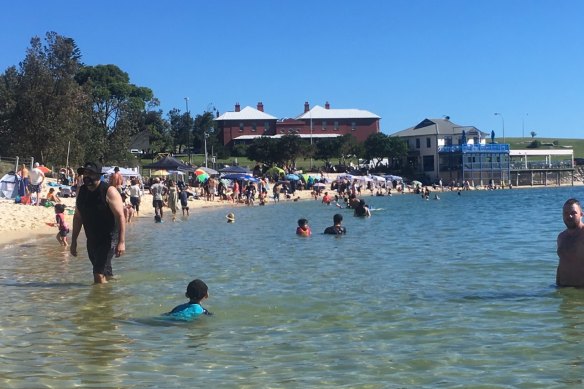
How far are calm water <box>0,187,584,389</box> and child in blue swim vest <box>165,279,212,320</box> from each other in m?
0.16

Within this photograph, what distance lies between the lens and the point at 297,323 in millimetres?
7582

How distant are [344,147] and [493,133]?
68.4 feet

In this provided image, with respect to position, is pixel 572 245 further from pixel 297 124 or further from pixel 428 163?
pixel 297 124

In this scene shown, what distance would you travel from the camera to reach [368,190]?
7544 centimetres

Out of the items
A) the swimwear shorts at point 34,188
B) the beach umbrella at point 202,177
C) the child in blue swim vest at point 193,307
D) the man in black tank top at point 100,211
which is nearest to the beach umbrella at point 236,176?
the beach umbrella at point 202,177

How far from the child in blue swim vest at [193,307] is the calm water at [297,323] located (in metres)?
0.16

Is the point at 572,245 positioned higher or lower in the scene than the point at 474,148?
lower

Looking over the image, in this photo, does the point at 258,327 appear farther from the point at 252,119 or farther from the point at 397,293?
the point at 252,119

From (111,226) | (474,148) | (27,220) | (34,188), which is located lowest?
(27,220)

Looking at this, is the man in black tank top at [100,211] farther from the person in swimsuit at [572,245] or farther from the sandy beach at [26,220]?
the sandy beach at [26,220]

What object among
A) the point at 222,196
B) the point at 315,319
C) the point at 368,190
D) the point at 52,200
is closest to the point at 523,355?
the point at 315,319

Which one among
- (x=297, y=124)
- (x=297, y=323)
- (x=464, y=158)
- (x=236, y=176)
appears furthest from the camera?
(x=297, y=124)

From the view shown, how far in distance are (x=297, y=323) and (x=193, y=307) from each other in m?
1.13

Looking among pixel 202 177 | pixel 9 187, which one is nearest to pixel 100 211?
pixel 9 187
